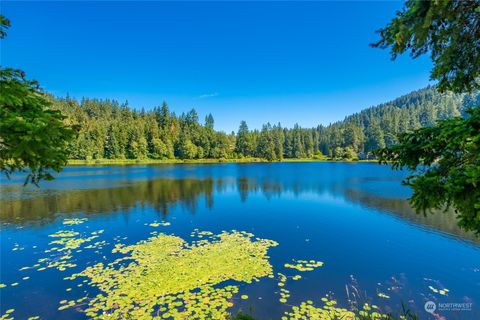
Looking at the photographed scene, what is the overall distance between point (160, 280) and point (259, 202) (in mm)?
19902

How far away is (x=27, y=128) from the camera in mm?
3934

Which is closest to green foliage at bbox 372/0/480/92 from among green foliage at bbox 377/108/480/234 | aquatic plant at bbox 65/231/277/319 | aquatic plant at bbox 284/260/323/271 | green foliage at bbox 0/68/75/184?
green foliage at bbox 377/108/480/234

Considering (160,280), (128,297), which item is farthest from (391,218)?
(128,297)

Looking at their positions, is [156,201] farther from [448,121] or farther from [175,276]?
[448,121]

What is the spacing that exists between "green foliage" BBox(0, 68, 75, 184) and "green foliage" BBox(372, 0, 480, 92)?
256 inches

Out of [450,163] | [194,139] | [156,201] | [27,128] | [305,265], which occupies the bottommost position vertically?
[305,265]

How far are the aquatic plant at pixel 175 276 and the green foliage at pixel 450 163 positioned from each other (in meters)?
7.84

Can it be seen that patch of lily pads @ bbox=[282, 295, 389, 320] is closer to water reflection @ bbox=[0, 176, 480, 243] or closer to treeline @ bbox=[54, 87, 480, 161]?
water reflection @ bbox=[0, 176, 480, 243]

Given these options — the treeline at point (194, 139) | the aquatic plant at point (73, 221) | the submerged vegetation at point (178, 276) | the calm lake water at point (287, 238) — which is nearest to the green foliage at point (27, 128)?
the submerged vegetation at point (178, 276)

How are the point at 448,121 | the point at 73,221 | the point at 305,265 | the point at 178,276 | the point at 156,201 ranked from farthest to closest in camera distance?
the point at 156,201 → the point at 73,221 → the point at 305,265 → the point at 178,276 → the point at 448,121

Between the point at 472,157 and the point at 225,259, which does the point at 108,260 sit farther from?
the point at 472,157

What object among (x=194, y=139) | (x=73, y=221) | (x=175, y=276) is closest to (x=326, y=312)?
(x=175, y=276)

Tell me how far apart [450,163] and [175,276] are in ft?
38.3

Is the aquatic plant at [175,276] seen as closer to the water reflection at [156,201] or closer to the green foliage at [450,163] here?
the green foliage at [450,163]
